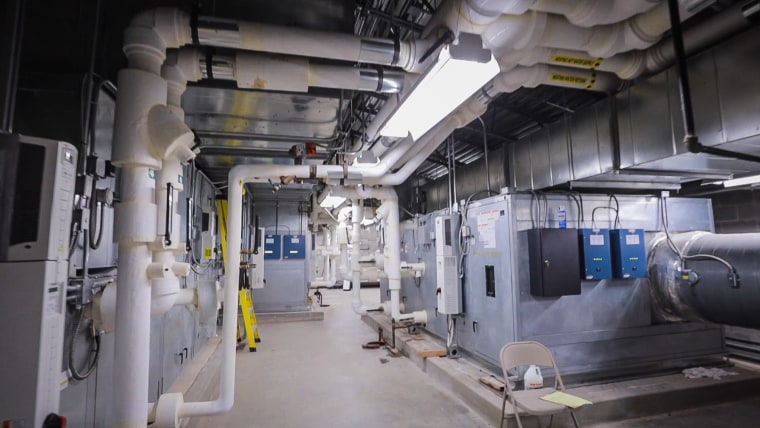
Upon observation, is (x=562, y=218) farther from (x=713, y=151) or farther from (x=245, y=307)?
(x=245, y=307)

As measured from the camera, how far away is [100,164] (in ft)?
6.36

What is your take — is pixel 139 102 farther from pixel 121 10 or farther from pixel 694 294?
pixel 694 294

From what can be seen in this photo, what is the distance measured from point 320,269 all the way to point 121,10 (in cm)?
1159

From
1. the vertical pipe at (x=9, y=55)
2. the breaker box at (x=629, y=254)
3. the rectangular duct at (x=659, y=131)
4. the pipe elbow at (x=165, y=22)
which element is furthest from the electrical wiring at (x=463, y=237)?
the vertical pipe at (x=9, y=55)

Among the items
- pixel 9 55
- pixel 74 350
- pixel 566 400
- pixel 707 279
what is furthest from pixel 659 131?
pixel 74 350

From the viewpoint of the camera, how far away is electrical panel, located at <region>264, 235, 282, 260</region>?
778cm

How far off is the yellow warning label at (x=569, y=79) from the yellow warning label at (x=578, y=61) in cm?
18

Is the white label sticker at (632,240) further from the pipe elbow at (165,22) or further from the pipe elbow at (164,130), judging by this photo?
the pipe elbow at (165,22)

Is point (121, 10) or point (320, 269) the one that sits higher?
point (121, 10)

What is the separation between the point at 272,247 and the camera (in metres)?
7.81

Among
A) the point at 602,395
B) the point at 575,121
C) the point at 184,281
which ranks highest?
the point at 575,121

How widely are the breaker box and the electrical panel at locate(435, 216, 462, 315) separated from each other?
63.4 inches

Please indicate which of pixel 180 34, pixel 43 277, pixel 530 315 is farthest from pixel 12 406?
Answer: pixel 530 315

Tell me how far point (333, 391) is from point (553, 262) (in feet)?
8.36
